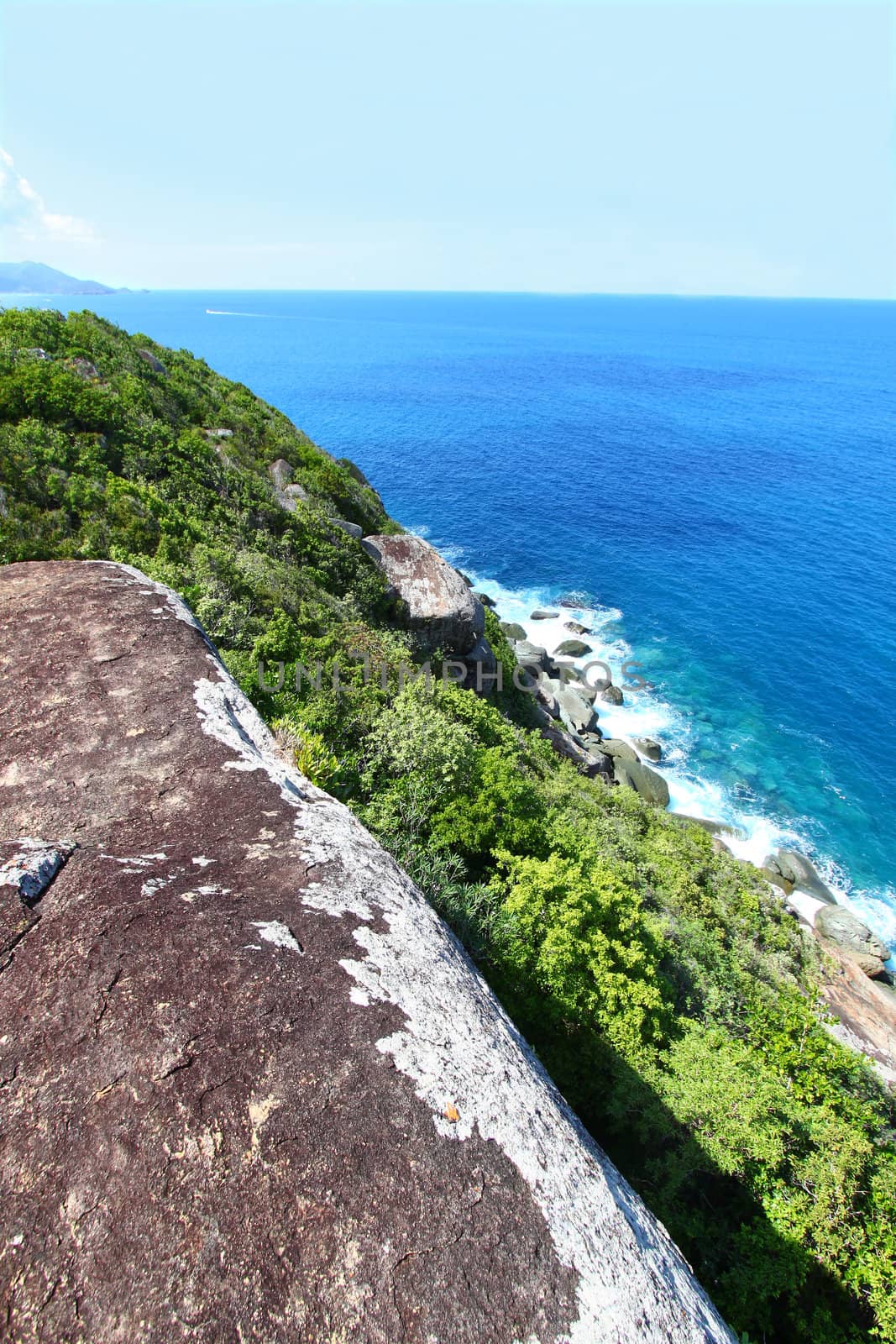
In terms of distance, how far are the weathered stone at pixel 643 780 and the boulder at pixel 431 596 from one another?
13656mm

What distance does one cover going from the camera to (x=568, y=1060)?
14406 millimetres

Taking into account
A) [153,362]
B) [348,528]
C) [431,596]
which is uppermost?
[153,362]

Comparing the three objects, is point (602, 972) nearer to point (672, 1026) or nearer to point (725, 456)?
point (672, 1026)

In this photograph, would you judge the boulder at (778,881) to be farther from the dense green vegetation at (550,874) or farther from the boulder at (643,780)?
the boulder at (643,780)

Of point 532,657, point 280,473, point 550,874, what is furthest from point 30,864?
point 532,657

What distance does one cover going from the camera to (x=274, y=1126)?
253 inches

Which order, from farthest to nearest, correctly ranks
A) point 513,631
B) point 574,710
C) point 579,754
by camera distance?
point 513,631 < point 574,710 < point 579,754

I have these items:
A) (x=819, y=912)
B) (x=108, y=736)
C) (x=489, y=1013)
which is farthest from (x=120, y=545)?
(x=819, y=912)

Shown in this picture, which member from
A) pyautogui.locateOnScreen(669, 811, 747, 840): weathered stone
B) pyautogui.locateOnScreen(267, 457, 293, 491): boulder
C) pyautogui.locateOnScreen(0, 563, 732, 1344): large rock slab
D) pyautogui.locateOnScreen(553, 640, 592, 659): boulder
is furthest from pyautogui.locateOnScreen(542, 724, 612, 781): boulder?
pyautogui.locateOnScreen(0, 563, 732, 1344): large rock slab

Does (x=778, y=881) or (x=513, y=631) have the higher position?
(x=513, y=631)

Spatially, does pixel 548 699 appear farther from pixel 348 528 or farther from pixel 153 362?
pixel 153 362

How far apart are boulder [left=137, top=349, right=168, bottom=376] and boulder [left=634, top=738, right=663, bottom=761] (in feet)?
132

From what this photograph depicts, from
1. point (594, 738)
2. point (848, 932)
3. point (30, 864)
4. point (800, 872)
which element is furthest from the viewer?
point (594, 738)

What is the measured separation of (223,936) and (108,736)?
5.58 metres
